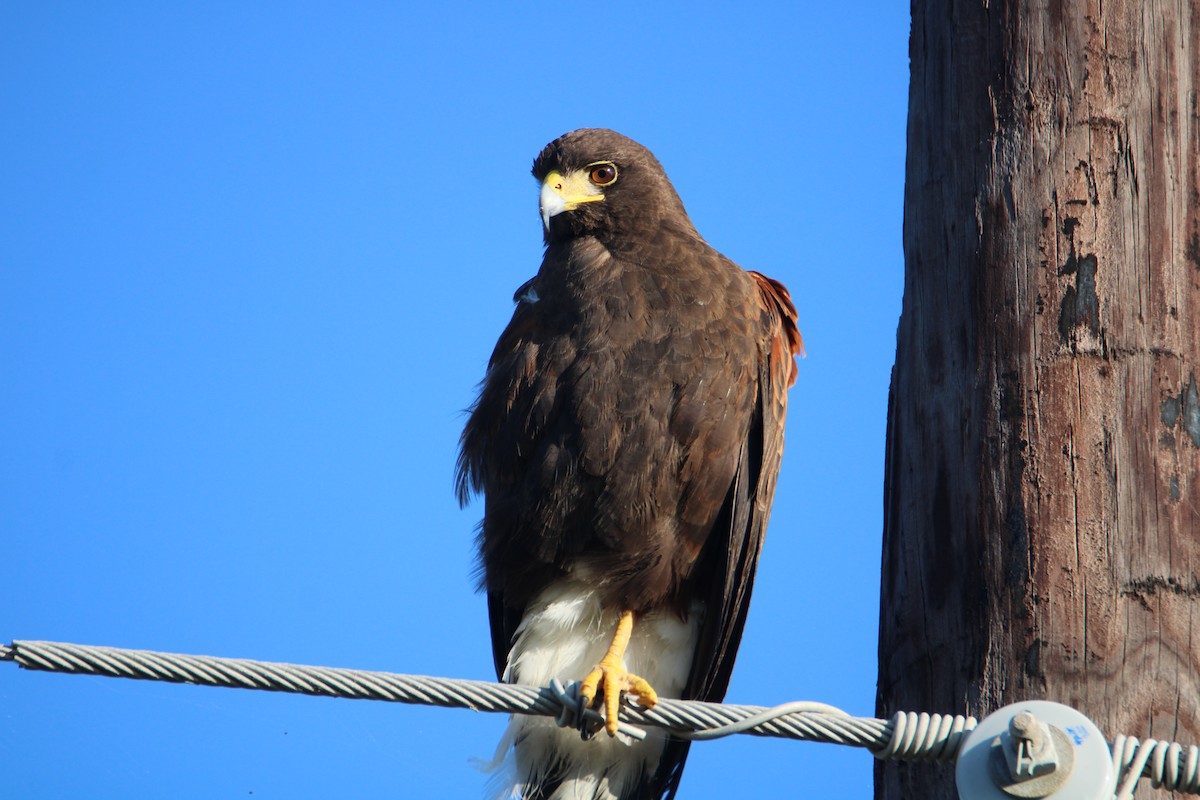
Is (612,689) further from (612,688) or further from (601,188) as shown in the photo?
(601,188)

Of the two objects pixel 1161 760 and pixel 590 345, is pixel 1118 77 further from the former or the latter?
pixel 590 345

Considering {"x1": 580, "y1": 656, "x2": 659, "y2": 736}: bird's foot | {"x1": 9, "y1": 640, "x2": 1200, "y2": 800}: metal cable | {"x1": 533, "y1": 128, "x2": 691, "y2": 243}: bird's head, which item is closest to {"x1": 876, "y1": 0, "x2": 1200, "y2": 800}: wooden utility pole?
{"x1": 9, "y1": 640, "x2": 1200, "y2": 800}: metal cable

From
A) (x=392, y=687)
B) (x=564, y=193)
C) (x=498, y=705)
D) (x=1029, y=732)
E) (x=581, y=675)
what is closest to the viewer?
(x=1029, y=732)

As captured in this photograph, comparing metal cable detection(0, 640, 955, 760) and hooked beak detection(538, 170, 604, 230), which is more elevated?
hooked beak detection(538, 170, 604, 230)

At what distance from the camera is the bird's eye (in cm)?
514

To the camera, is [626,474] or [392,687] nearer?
[392,687]

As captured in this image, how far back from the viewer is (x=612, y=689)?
3752mm

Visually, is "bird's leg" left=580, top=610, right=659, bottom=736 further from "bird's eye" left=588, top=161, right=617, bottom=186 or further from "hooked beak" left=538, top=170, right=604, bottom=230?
"bird's eye" left=588, top=161, right=617, bottom=186

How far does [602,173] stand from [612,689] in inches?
92.2

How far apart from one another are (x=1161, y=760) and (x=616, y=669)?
6.32 feet

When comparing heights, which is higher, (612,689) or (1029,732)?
(612,689)

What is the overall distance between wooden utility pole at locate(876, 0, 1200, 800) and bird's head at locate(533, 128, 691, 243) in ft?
7.24

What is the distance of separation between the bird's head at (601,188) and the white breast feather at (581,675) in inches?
59.0

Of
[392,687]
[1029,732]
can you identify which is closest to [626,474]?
[392,687]
